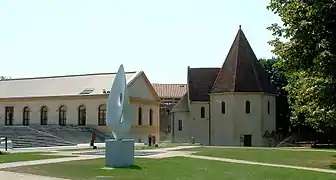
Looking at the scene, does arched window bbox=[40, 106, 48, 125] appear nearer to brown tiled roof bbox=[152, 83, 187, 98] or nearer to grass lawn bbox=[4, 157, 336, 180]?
brown tiled roof bbox=[152, 83, 187, 98]

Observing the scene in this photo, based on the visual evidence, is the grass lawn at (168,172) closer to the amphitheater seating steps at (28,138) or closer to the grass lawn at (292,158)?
the grass lawn at (292,158)

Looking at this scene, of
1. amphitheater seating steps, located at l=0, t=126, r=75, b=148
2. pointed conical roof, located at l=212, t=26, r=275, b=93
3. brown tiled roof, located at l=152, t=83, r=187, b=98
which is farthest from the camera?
brown tiled roof, located at l=152, t=83, r=187, b=98

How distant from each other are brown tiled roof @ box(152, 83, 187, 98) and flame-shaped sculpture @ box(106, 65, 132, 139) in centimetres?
7813

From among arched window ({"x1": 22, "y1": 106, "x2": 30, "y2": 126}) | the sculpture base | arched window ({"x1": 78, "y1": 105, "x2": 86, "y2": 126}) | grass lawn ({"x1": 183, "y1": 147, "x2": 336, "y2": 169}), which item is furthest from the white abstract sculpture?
arched window ({"x1": 22, "y1": 106, "x2": 30, "y2": 126})

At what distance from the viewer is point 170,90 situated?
108 meters

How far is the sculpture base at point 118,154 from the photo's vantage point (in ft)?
79.6

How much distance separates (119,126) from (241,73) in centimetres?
4294

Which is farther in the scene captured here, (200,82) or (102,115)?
(200,82)

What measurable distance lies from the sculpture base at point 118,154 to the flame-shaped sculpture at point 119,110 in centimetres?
66

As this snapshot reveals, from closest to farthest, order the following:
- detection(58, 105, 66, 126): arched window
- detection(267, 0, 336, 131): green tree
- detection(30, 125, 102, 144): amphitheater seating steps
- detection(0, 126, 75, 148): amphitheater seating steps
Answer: detection(267, 0, 336, 131): green tree < detection(0, 126, 75, 148): amphitheater seating steps < detection(30, 125, 102, 144): amphitheater seating steps < detection(58, 105, 66, 126): arched window

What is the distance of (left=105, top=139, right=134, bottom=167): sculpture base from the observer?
24250 mm

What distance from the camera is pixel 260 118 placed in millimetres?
64812

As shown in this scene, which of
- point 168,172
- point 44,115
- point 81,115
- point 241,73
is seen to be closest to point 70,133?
point 81,115

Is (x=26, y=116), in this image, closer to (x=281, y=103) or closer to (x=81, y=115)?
(x=81, y=115)
